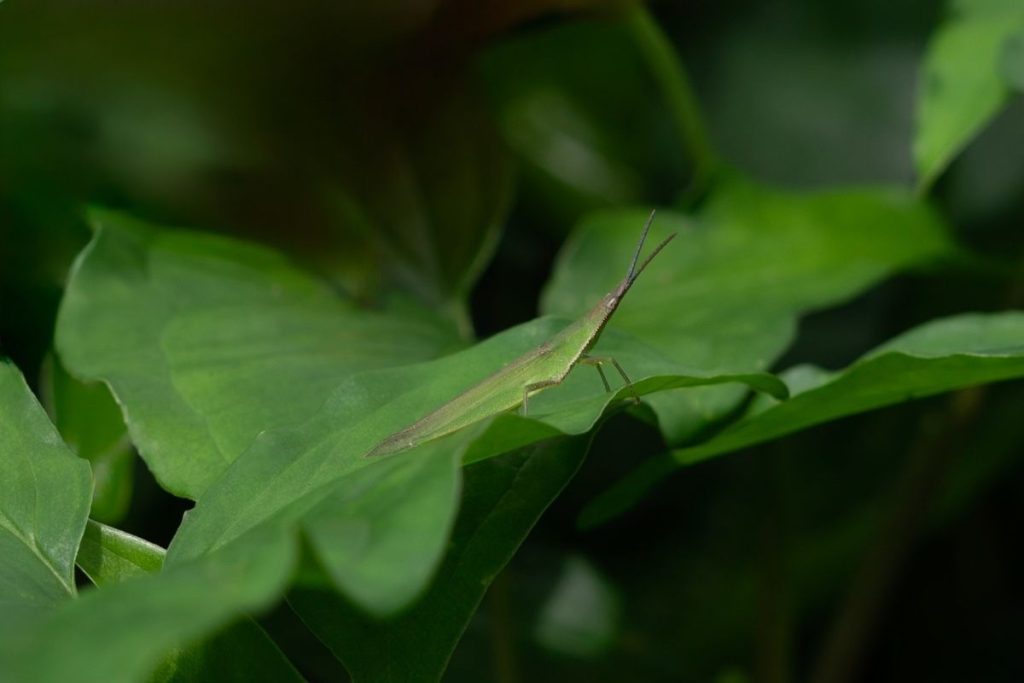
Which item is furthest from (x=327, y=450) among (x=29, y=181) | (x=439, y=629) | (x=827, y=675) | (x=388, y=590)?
(x=827, y=675)

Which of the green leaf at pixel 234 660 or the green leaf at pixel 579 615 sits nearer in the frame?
the green leaf at pixel 234 660

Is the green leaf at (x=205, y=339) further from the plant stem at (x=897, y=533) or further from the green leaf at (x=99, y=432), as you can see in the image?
the plant stem at (x=897, y=533)

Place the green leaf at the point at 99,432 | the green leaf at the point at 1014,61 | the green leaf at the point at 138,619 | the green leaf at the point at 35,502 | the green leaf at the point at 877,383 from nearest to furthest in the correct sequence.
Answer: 1. the green leaf at the point at 138,619
2. the green leaf at the point at 35,502
3. the green leaf at the point at 877,383
4. the green leaf at the point at 99,432
5. the green leaf at the point at 1014,61

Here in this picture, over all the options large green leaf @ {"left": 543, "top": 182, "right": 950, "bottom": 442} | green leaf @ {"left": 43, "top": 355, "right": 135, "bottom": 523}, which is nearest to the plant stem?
large green leaf @ {"left": 543, "top": 182, "right": 950, "bottom": 442}

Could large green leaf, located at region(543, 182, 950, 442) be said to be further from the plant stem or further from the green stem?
the plant stem

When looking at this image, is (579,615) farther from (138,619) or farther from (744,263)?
(138,619)

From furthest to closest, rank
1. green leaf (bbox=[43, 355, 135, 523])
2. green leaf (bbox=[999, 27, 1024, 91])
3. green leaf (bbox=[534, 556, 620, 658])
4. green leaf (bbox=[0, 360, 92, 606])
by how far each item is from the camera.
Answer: green leaf (bbox=[534, 556, 620, 658]) < green leaf (bbox=[999, 27, 1024, 91]) < green leaf (bbox=[43, 355, 135, 523]) < green leaf (bbox=[0, 360, 92, 606])

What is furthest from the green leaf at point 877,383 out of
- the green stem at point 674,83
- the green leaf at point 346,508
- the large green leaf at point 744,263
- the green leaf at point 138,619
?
the green stem at point 674,83
